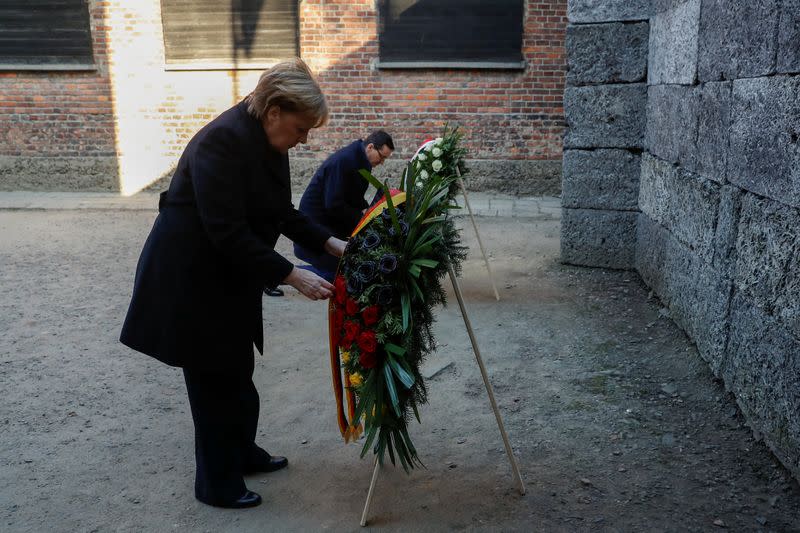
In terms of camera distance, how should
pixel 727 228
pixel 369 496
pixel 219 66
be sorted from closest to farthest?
pixel 369 496
pixel 727 228
pixel 219 66

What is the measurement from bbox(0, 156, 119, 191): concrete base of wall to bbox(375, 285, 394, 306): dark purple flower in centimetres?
1025

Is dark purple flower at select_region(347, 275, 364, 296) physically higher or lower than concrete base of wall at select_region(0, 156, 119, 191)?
higher

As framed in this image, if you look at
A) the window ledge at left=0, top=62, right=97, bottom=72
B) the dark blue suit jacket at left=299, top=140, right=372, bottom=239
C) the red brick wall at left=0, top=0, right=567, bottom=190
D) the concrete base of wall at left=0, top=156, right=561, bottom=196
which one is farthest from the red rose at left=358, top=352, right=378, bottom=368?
the window ledge at left=0, top=62, right=97, bottom=72

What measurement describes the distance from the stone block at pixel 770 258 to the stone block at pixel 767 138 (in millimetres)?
87

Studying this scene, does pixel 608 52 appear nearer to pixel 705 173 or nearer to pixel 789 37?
pixel 705 173

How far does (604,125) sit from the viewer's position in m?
6.86

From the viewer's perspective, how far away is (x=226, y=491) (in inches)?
127

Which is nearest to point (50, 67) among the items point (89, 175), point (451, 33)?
point (89, 175)

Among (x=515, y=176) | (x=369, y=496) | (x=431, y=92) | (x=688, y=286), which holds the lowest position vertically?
(x=369, y=496)

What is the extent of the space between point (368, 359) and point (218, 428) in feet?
2.57

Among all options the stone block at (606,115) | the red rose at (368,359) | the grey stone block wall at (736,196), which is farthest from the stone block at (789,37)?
the stone block at (606,115)

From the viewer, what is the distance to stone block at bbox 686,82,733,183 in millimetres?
4414

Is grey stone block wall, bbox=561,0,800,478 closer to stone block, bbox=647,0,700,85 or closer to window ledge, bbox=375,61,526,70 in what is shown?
stone block, bbox=647,0,700,85

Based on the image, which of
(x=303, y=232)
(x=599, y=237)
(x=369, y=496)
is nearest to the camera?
(x=369, y=496)
